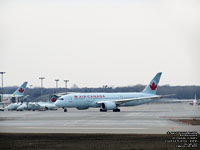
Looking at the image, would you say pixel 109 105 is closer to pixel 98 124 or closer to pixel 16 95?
pixel 98 124

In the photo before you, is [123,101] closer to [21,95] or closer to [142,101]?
[142,101]

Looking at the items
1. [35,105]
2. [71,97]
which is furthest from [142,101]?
[35,105]

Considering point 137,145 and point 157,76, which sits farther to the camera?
point 157,76

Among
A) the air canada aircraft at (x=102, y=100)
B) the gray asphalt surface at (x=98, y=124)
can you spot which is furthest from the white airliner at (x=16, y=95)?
the gray asphalt surface at (x=98, y=124)

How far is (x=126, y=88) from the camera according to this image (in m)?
189

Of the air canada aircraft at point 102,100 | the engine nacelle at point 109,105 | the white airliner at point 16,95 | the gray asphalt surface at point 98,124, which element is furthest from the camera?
the white airliner at point 16,95

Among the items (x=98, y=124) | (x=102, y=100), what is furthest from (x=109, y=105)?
(x=98, y=124)

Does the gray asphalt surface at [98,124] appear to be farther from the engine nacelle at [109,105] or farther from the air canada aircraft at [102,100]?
the air canada aircraft at [102,100]

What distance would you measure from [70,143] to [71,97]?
56.7m

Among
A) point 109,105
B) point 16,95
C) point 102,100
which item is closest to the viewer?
point 109,105

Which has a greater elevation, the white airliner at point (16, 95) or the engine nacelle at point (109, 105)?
the white airliner at point (16, 95)

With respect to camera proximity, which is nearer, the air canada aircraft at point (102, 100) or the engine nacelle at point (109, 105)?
the engine nacelle at point (109, 105)

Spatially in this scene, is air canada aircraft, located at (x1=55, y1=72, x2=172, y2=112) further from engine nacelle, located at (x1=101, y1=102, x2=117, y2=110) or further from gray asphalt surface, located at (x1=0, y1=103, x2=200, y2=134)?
gray asphalt surface, located at (x1=0, y1=103, x2=200, y2=134)

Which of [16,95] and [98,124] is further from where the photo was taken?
[16,95]
